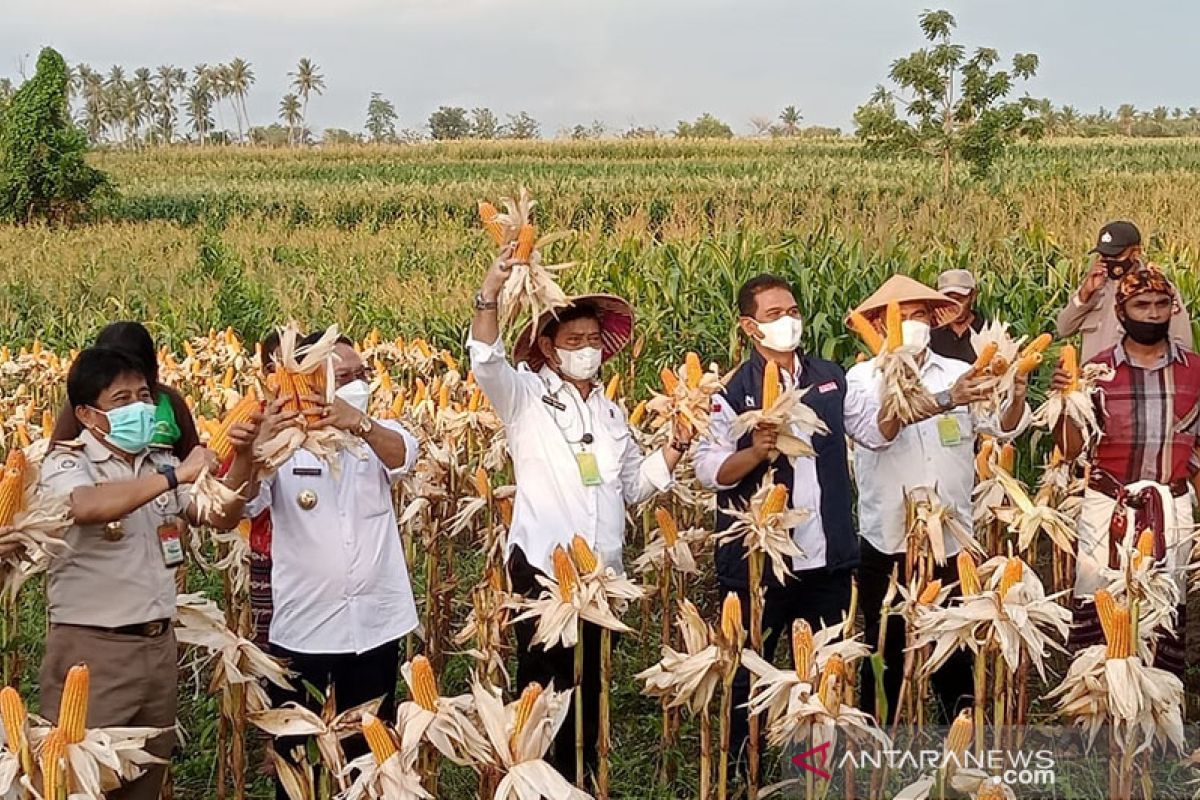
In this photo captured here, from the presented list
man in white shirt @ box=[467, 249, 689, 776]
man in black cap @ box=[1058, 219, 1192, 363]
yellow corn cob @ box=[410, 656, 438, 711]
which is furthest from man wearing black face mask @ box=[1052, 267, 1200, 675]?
yellow corn cob @ box=[410, 656, 438, 711]

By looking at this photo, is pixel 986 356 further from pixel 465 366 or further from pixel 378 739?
pixel 465 366

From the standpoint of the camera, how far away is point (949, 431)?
3854mm

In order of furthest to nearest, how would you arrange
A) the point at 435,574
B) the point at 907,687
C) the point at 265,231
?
1. the point at 265,231
2. the point at 435,574
3. the point at 907,687

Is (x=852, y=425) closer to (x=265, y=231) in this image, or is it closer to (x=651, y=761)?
(x=651, y=761)

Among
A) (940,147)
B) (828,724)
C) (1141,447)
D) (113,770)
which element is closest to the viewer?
(113,770)

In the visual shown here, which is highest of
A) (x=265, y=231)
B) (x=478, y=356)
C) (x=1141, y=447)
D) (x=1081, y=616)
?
(x=265, y=231)

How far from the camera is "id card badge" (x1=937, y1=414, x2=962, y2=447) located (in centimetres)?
385

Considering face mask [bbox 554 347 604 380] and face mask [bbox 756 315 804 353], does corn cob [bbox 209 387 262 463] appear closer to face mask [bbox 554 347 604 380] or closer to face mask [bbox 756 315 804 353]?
face mask [bbox 554 347 604 380]

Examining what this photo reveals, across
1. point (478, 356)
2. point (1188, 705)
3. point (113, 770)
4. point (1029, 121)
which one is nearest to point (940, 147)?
point (1029, 121)

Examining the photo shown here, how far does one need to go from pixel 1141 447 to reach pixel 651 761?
204 cm

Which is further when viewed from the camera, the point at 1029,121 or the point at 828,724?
the point at 1029,121

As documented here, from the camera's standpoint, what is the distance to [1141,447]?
386cm

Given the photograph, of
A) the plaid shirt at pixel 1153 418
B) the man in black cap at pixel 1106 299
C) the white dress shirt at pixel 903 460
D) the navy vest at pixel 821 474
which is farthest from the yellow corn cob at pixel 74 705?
the man in black cap at pixel 1106 299

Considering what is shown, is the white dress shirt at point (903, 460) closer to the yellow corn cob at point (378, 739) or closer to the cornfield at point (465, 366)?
the cornfield at point (465, 366)
